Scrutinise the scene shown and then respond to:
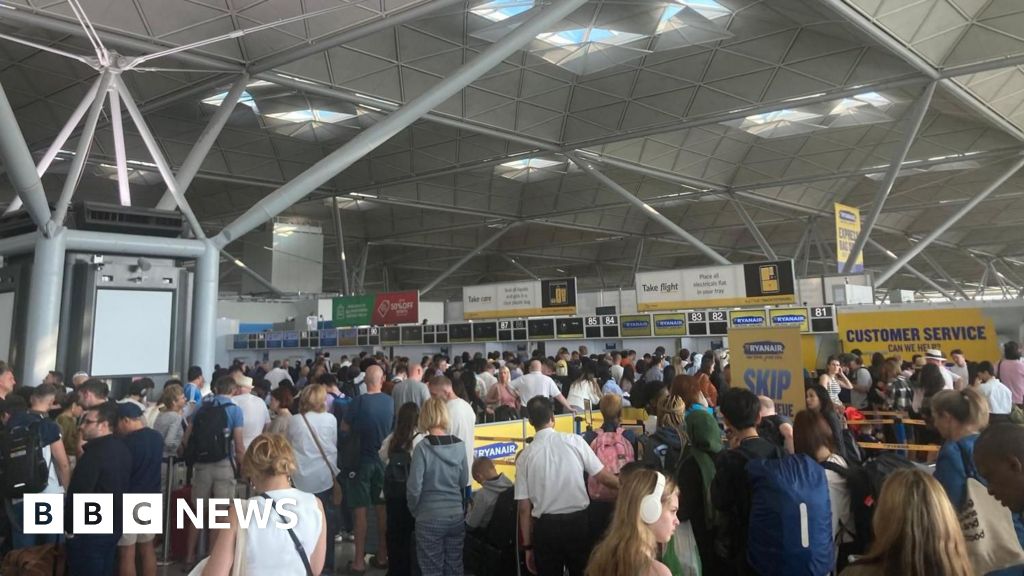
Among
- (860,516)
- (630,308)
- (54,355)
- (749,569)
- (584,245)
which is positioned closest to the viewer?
(749,569)

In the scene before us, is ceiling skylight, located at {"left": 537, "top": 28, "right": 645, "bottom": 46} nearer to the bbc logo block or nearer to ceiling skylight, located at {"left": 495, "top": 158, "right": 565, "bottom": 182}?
ceiling skylight, located at {"left": 495, "top": 158, "right": 565, "bottom": 182}

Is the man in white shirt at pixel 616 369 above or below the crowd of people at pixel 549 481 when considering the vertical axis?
above

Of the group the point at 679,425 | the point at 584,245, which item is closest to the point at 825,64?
the point at 679,425

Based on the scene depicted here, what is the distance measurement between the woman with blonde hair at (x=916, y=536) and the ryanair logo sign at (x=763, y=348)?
5637 millimetres

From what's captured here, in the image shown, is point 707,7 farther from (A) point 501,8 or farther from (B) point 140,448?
(B) point 140,448

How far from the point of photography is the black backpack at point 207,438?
596 cm

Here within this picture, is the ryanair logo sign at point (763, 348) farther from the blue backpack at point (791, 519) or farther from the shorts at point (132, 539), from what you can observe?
the shorts at point (132, 539)

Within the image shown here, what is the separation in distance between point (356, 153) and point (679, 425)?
420 inches

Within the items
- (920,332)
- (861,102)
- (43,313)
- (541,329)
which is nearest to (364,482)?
(43,313)

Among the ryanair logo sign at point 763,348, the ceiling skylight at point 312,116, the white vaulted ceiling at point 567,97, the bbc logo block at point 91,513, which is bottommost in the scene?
the bbc logo block at point 91,513

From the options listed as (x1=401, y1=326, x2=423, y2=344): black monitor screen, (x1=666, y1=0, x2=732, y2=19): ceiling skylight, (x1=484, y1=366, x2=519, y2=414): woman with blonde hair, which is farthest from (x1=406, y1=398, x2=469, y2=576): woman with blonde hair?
(x1=401, y1=326, x2=423, y2=344): black monitor screen

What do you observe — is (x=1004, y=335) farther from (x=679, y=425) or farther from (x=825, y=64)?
(x=679, y=425)

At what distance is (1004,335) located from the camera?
15.8 metres

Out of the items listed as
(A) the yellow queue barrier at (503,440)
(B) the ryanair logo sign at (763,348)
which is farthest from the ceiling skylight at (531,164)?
(B) the ryanair logo sign at (763,348)
